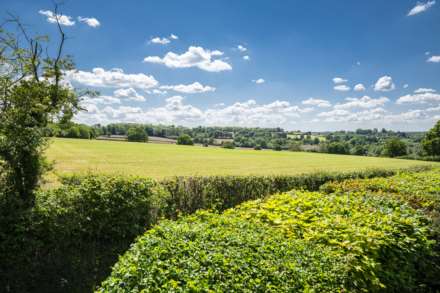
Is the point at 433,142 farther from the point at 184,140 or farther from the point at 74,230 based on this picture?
the point at 74,230

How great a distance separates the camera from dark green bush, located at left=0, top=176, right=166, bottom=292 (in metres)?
5.25

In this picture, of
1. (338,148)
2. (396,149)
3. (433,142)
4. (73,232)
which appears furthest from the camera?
(338,148)

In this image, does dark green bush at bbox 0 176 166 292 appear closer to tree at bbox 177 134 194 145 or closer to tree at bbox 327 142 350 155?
tree at bbox 177 134 194 145

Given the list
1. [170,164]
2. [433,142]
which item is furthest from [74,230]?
[433,142]

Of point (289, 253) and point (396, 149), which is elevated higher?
point (289, 253)

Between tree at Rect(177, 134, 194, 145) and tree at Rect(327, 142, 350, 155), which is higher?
tree at Rect(177, 134, 194, 145)

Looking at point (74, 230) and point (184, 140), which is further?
point (184, 140)

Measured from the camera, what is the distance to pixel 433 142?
51.7 metres

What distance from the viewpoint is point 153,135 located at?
74.9 metres

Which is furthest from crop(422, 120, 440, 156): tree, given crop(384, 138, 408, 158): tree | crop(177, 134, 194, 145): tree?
crop(177, 134, 194, 145): tree

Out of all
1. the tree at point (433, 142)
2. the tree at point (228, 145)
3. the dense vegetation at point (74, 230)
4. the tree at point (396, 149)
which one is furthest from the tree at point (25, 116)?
the tree at point (396, 149)

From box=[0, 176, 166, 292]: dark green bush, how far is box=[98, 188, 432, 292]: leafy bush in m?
3.00

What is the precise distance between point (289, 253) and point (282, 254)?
90mm

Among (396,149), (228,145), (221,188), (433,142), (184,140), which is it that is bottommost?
(396,149)
